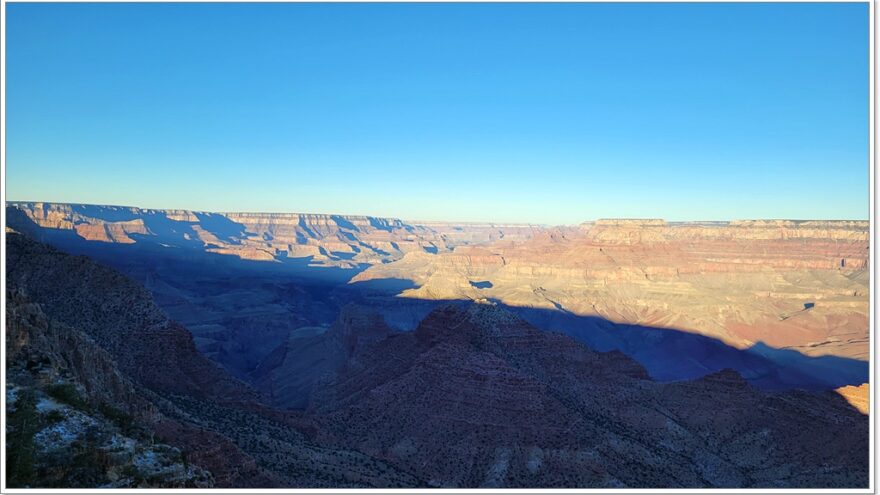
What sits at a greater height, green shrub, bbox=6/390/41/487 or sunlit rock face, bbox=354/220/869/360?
green shrub, bbox=6/390/41/487

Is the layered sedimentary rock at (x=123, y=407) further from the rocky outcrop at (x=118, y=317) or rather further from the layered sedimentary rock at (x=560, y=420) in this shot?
the layered sedimentary rock at (x=560, y=420)

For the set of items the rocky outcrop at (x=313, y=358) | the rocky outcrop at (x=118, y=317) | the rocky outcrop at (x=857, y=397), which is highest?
the rocky outcrop at (x=118, y=317)

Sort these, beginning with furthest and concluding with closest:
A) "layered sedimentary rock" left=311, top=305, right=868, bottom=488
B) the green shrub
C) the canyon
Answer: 1. "layered sedimentary rock" left=311, top=305, right=868, bottom=488
2. the canyon
3. the green shrub

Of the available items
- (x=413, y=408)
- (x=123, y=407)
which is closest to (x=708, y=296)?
(x=413, y=408)

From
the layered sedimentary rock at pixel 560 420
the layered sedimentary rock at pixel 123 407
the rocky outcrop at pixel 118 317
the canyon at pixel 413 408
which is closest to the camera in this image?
the layered sedimentary rock at pixel 123 407

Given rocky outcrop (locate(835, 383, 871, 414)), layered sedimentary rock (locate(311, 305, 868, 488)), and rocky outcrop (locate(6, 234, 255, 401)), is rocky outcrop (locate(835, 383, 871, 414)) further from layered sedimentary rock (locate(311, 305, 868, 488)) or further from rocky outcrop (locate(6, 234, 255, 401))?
rocky outcrop (locate(6, 234, 255, 401))

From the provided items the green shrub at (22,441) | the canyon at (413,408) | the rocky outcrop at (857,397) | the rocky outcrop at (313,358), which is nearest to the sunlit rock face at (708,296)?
the rocky outcrop at (313,358)

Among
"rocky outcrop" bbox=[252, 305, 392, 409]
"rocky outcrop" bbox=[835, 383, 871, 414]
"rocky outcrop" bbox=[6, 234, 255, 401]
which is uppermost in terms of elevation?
"rocky outcrop" bbox=[6, 234, 255, 401]

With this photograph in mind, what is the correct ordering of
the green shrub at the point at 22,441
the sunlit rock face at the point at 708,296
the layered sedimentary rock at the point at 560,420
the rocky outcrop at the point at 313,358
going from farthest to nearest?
the sunlit rock face at the point at 708,296, the rocky outcrop at the point at 313,358, the layered sedimentary rock at the point at 560,420, the green shrub at the point at 22,441

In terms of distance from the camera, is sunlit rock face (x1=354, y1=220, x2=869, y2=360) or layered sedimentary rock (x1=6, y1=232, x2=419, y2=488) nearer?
layered sedimentary rock (x1=6, y1=232, x2=419, y2=488)

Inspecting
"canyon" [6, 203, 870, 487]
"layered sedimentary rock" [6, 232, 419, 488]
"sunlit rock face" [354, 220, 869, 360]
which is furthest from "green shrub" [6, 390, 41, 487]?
"sunlit rock face" [354, 220, 869, 360]
